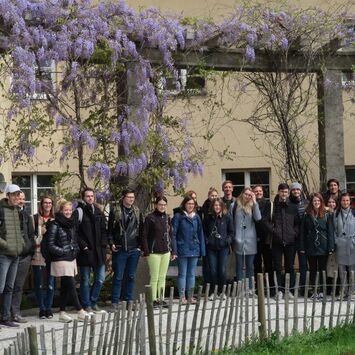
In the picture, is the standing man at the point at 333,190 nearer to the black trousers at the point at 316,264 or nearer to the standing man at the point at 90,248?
the black trousers at the point at 316,264

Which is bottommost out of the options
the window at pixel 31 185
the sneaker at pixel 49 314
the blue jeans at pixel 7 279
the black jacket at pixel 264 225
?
the sneaker at pixel 49 314

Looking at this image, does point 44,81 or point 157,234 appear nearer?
point 157,234

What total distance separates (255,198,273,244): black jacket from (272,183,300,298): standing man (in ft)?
0.23

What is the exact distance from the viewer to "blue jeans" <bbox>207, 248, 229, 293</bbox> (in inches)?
589

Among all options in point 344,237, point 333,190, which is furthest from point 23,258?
point 333,190

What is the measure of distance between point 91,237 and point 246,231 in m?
2.39

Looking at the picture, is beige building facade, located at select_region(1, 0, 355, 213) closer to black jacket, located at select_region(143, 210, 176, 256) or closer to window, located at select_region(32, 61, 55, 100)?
window, located at select_region(32, 61, 55, 100)

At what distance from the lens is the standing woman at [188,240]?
48.5ft

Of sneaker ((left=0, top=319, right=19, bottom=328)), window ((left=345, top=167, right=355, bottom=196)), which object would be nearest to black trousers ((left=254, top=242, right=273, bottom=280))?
sneaker ((left=0, top=319, right=19, bottom=328))

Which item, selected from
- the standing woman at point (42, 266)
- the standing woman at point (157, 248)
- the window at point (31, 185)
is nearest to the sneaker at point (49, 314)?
the standing woman at point (42, 266)

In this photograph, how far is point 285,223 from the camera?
599 inches

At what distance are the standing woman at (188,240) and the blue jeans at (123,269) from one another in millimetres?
694

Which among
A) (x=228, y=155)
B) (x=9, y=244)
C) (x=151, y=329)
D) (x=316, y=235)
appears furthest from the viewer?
(x=228, y=155)

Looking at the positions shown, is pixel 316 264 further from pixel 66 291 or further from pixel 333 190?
pixel 66 291
